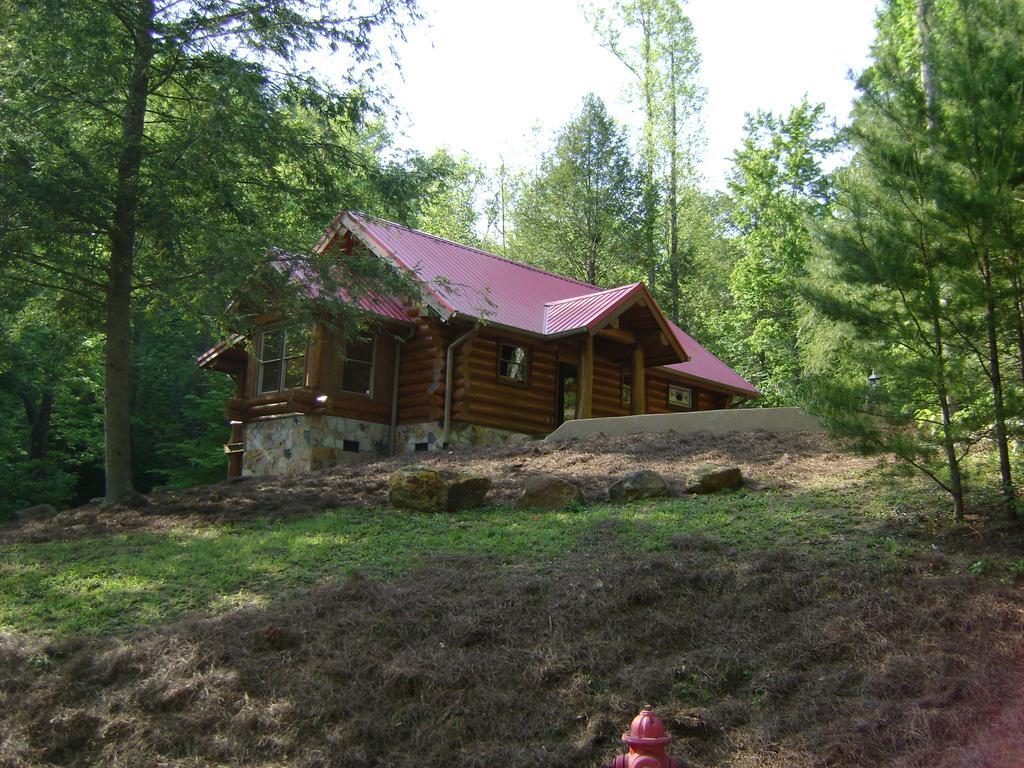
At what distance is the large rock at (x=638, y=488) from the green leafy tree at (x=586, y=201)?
78.8ft

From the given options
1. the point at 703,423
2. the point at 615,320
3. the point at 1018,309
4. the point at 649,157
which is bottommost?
the point at 703,423

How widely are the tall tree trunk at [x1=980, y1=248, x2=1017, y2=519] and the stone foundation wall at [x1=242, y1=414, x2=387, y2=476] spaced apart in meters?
13.4

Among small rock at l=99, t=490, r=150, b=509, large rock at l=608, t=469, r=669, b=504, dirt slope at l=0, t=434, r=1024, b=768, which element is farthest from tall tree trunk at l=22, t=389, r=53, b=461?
dirt slope at l=0, t=434, r=1024, b=768

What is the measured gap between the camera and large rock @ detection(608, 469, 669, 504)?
11.9 meters

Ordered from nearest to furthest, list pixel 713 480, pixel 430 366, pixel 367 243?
pixel 713 480 < pixel 430 366 < pixel 367 243

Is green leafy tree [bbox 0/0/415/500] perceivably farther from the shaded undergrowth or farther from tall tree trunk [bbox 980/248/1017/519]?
tall tree trunk [bbox 980/248/1017/519]

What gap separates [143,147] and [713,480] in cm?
963

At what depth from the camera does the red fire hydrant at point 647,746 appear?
4.99 meters

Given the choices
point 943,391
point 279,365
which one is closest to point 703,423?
point 943,391

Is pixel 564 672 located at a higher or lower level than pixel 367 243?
lower

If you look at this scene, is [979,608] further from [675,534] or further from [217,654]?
[217,654]

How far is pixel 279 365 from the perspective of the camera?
20703 millimetres

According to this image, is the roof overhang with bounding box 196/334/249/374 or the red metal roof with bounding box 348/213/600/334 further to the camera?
the roof overhang with bounding box 196/334/249/374

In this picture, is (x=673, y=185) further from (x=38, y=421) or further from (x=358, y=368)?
(x=38, y=421)
